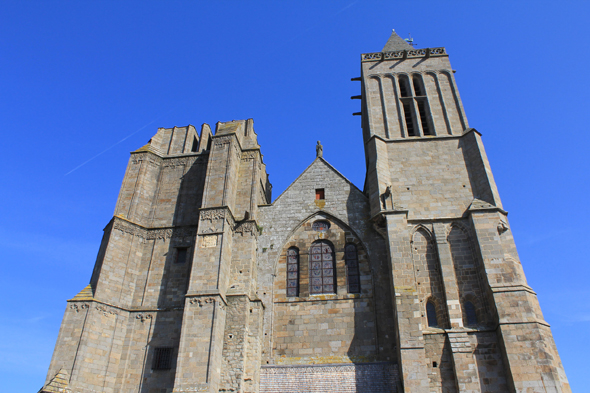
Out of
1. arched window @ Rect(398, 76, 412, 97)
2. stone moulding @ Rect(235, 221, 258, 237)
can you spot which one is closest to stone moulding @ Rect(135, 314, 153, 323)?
stone moulding @ Rect(235, 221, 258, 237)

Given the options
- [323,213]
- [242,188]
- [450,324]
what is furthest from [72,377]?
[450,324]

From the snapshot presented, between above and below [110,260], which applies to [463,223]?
above

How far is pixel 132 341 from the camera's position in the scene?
16.0m

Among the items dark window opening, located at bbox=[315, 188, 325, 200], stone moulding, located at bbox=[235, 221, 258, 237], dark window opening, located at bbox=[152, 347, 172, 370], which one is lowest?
dark window opening, located at bbox=[152, 347, 172, 370]

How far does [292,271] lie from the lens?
1783 cm

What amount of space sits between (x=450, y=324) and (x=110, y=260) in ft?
41.2

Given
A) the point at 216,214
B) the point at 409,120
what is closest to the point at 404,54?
the point at 409,120

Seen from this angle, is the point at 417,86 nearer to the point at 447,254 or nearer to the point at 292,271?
the point at 447,254

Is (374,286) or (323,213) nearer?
(374,286)

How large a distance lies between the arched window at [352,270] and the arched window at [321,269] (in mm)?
585

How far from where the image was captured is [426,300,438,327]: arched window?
15.3 m

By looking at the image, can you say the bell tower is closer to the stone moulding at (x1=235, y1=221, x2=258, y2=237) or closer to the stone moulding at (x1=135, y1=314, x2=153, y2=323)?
the stone moulding at (x1=235, y1=221, x2=258, y2=237)

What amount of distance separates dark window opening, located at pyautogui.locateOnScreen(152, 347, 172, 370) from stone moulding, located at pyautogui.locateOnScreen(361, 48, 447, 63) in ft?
59.2

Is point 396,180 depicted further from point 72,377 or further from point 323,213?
point 72,377
